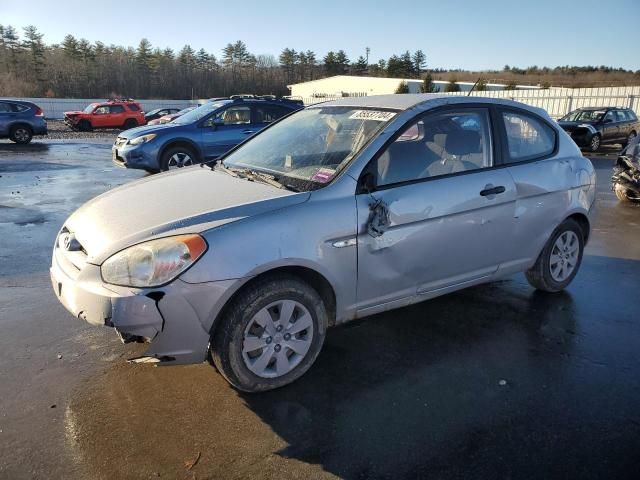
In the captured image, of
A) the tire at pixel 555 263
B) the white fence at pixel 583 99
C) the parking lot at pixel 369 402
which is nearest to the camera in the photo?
the parking lot at pixel 369 402

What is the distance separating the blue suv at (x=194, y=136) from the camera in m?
10.8

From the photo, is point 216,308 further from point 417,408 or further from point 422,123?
point 422,123

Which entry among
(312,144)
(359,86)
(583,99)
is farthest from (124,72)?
(312,144)

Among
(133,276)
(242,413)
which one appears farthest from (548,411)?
(133,276)

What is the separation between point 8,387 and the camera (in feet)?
10.4

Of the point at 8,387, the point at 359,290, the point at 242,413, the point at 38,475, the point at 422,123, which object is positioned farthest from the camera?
the point at 422,123

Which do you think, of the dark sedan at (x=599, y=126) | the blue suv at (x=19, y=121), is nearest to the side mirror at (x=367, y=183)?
the dark sedan at (x=599, y=126)

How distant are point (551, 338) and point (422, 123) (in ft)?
6.26

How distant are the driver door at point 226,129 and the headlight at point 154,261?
330 inches

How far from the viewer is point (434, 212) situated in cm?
360

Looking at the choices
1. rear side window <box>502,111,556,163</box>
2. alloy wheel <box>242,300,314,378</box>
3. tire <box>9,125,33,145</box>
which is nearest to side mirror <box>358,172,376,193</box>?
alloy wheel <box>242,300,314,378</box>

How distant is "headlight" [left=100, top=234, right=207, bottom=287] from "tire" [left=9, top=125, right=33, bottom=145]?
19.3 meters

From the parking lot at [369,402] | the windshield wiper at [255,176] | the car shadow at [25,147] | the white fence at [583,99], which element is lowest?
the parking lot at [369,402]

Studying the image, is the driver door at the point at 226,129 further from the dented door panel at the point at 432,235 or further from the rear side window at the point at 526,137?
the dented door panel at the point at 432,235
